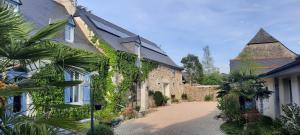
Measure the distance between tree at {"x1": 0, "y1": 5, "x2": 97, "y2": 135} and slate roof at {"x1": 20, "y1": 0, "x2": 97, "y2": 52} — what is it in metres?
9.40

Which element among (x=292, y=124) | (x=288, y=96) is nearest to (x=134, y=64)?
(x=288, y=96)

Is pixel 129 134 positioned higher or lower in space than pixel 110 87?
lower

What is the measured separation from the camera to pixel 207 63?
55812 millimetres

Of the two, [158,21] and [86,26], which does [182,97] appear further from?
[86,26]

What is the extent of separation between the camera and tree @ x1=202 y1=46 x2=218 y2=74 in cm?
5553

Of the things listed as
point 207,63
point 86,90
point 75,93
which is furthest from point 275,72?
point 207,63

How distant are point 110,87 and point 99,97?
1.23 meters

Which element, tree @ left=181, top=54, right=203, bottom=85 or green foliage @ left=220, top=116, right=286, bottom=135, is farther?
tree @ left=181, top=54, right=203, bottom=85

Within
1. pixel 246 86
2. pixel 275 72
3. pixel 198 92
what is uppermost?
pixel 275 72

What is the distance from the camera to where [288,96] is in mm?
13953

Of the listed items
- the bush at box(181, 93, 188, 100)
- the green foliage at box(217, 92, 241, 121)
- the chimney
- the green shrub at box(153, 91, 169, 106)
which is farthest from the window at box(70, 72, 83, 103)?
the bush at box(181, 93, 188, 100)

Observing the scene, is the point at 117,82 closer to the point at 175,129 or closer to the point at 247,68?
the point at 175,129

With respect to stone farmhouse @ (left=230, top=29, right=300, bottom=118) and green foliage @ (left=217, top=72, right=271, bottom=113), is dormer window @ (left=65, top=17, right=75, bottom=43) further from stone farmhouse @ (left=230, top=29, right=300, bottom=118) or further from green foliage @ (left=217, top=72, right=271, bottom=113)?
stone farmhouse @ (left=230, top=29, right=300, bottom=118)

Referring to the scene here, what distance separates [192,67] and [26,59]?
5243 centimetres
